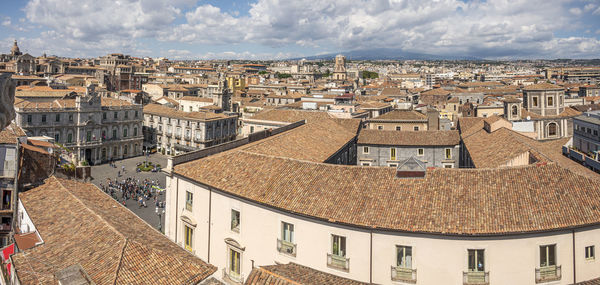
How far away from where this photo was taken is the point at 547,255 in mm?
16391

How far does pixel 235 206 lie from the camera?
2056 centimetres

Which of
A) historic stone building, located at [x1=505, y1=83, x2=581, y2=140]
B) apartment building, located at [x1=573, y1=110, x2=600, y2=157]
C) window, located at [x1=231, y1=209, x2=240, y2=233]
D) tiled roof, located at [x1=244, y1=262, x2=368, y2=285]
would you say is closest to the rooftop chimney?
tiled roof, located at [x1=244, y1=262, x2=368, y2=285]

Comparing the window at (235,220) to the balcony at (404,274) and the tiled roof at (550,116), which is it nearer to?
the balcony at (404,274)

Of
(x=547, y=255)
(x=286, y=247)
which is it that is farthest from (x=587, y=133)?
(x=286, y=247)

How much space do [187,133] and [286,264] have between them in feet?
177

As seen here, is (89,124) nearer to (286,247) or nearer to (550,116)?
(286,247)

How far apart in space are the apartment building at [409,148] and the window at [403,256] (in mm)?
27356

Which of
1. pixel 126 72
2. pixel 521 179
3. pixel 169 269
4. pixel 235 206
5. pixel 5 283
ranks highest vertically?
pixel 126 72

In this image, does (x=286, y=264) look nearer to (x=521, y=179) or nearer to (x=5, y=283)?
(x=521, y=179)

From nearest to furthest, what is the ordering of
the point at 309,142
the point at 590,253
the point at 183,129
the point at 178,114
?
the point at 590,253 → the point at 309,142 → the point at 183,129 → the point at 178,114

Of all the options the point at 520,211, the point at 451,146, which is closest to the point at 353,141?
the point at 451,146

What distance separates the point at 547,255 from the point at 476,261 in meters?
2.71

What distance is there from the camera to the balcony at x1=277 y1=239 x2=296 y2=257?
1864 centimetres

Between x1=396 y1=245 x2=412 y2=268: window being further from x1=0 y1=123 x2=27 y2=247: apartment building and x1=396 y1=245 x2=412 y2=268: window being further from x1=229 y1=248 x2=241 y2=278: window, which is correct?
x1=0 y1=123 x2=27 y2=247: apartment building
